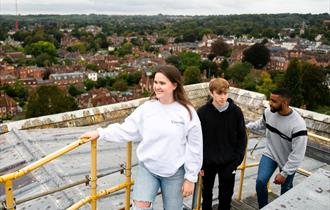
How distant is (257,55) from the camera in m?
65.3

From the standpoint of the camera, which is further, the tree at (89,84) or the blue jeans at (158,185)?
the tree at (89,84)

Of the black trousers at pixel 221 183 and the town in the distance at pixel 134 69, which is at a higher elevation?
the black trousers at pixel 221 183

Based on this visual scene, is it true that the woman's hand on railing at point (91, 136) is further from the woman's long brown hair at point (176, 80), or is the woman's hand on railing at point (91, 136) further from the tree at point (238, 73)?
the tree at point (238, 73)

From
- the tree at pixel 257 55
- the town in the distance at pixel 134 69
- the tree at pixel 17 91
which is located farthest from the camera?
the tree at pixel 257 55

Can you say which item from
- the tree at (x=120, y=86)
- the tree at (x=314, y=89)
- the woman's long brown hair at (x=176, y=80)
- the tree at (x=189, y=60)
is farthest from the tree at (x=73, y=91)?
the woman's long brown hair at (x=176, y=80)

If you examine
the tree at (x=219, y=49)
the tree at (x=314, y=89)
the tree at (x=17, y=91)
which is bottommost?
the tree at (x=17, y=91)

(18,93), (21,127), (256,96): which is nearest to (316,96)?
(256,96)

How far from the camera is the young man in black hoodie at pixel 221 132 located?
2.93m

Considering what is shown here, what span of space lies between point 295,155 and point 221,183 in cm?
72

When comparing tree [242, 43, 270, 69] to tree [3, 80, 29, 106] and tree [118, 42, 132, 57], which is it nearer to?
tree [118, 42, 132, 57]

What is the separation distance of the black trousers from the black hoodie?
0.06 meters

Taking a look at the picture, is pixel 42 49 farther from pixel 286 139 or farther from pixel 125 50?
pixel 286 139

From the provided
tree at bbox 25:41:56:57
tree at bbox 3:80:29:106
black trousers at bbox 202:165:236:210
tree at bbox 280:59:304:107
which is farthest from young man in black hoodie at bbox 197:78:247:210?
tree at bbox 25:41:56:57

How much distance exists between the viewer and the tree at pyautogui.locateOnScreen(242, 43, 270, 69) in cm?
6482
